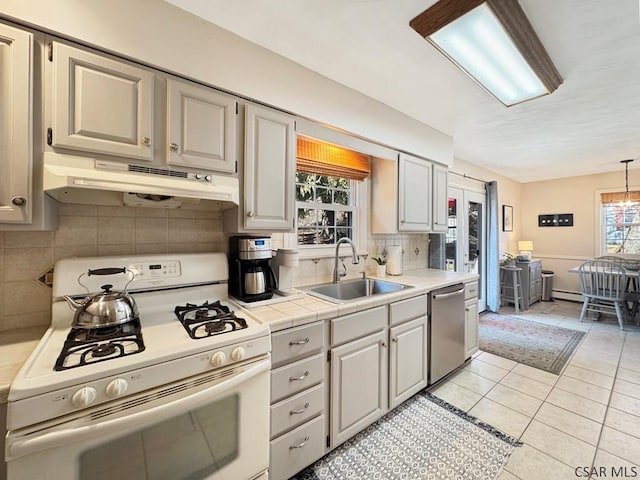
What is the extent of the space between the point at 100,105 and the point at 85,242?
2.20 ft

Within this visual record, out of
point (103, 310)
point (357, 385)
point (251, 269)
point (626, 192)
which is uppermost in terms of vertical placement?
point (626, 192)

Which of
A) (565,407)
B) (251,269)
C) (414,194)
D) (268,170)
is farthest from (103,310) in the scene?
(565,407)

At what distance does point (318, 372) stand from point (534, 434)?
1.57 m

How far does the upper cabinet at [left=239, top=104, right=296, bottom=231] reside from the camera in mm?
1566

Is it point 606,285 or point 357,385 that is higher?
point 606,285

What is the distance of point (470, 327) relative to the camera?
271cm

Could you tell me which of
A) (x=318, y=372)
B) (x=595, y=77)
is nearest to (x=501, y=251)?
(x=595, y=77)

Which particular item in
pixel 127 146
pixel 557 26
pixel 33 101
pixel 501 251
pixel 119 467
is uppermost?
pixel 557 26

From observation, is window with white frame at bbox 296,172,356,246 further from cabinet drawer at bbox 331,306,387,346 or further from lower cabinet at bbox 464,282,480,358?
lower cabinet at bbox 464,282,480,358

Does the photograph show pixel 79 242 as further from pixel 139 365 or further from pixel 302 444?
pixel 302 444

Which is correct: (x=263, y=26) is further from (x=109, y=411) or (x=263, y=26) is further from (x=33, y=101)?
(x=109, y=411)

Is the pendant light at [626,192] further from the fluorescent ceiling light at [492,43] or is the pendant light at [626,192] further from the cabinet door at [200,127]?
the cabinet door at [200,127]

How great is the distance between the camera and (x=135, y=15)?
1225 mm

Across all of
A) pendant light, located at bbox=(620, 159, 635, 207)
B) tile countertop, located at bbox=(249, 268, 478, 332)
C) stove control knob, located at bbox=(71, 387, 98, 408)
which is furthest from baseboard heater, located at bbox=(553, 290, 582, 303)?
stove control knob, located at bbox=(71, 387, 98, 408)
